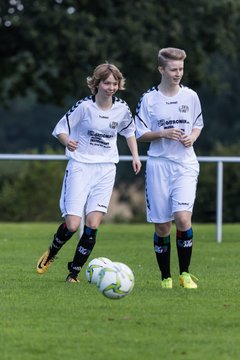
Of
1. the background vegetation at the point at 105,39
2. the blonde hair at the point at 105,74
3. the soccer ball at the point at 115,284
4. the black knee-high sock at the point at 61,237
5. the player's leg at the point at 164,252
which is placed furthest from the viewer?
the background vegetation at the point at 105,39

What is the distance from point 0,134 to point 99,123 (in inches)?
1917

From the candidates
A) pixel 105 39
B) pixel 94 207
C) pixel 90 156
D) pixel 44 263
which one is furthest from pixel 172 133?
pixel 105 39

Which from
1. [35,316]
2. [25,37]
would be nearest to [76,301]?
[35,316]

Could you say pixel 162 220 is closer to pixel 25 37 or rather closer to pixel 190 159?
pixel 190 159

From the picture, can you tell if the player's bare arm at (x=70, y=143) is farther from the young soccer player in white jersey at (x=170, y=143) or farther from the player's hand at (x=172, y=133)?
the player's hand at (x=172, y=133)

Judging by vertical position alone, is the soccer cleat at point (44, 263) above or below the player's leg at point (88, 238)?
below

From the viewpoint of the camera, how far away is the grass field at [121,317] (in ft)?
23.8

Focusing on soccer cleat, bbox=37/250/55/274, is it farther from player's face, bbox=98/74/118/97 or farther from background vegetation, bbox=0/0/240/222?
background vegetation, bbox=0/0/240/222

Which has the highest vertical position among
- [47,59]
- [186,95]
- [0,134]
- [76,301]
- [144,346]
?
[186,95]

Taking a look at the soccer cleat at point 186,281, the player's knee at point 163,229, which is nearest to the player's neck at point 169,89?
the player's knee at point 163,229

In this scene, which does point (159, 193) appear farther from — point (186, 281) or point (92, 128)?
point (92, 128)

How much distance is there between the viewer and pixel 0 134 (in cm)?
5912

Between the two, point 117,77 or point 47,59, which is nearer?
point 117,77

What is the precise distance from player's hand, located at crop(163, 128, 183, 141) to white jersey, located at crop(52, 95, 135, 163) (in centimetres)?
86
